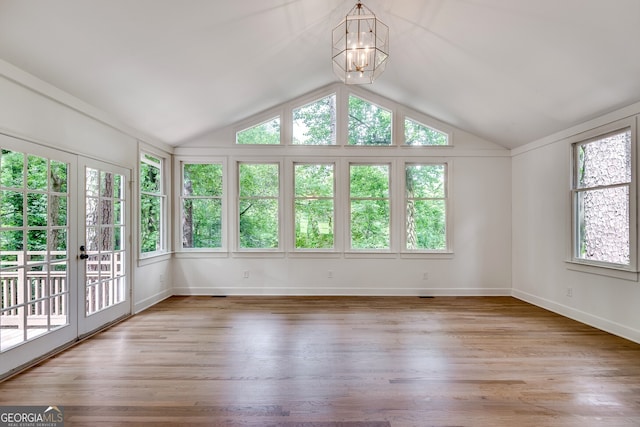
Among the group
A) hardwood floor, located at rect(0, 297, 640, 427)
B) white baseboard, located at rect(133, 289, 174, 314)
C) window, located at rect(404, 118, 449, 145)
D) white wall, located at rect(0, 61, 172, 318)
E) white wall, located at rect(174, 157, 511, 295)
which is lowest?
hardwood floor, located at rect(0, 297, 640, 427)

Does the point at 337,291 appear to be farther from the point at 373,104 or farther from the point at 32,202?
the point at 32,202

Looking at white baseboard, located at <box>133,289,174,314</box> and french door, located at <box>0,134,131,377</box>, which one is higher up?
french door, located at <box>0,134,131,377</box>

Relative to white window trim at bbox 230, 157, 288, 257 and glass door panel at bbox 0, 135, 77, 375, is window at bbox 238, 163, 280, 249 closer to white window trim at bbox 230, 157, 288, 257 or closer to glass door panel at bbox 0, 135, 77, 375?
white window trim at bbox 230, 157, 288, 257

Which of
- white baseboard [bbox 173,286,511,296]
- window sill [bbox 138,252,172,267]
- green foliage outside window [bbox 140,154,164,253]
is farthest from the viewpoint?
white baseboard [bbox 173,286,511,296]

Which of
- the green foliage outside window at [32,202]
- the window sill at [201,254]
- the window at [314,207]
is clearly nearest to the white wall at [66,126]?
the green foliage outside window at [32,202]

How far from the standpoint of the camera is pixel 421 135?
5.47 metres

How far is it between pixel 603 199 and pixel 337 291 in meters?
3.73

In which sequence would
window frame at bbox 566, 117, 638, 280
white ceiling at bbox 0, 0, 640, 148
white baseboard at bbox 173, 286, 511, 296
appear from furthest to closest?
white baseboard at bbox 173, 286, 511, 296, window frame at bbox 566, 117, 638, 280, white ceiling at bbox 0, 0, 640, 148

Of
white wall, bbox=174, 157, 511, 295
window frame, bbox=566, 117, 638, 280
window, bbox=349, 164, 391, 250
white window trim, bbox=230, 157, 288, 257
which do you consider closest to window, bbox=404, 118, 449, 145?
white wall, bbox=174, 157, 511, 295

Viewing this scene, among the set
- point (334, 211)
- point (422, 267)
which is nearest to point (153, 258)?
point (334, 211)

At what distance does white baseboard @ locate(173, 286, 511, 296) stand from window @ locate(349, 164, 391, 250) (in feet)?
2.45

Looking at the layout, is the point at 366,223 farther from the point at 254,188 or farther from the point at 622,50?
the point at 622,50

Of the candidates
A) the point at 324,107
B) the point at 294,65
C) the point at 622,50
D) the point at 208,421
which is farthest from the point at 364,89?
the point at 208,421

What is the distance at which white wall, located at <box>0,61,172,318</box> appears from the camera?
2.62m
